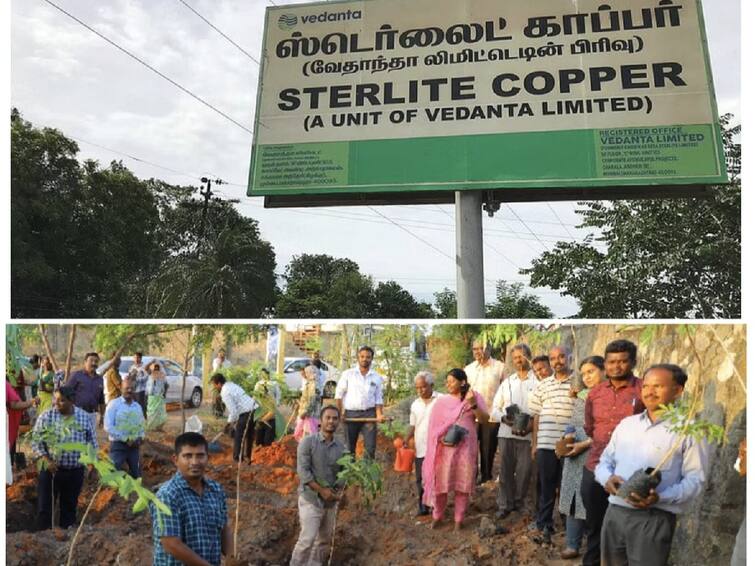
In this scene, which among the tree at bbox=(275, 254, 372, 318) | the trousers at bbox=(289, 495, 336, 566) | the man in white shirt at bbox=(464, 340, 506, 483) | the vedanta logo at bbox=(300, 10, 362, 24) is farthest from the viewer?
the tree at bbox=(275, 254, 372, 318)

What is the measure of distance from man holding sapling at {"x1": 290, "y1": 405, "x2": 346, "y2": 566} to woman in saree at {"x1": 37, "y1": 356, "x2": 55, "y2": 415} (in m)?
1.71

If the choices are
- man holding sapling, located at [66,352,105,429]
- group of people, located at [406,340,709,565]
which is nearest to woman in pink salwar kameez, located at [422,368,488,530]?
group of people, located at [406,340,709,565]

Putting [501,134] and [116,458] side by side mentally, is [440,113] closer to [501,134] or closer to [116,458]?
[501,134]

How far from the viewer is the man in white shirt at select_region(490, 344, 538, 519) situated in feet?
14.6

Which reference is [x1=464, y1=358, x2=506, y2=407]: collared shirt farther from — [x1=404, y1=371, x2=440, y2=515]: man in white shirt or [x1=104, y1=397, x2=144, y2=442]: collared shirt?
[x1=104, y1=397, x2=144, y2=442]: collared shirt

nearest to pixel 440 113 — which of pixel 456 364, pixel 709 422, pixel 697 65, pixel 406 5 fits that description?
pixel 406 5

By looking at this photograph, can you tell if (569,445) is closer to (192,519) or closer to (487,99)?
(192,519)

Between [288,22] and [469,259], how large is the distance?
3.68 meters

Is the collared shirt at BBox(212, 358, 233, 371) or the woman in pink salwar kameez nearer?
the woman in pink salwar kameez

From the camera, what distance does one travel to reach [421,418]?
461 centimetres

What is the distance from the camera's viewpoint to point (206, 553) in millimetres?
3783

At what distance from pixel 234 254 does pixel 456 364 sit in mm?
20457

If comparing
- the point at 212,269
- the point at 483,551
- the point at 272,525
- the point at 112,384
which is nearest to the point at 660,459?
the point at 483,551

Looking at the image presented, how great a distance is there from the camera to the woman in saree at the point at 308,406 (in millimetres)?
4594
